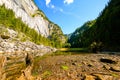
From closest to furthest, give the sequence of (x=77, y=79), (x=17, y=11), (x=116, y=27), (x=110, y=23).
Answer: (x=77, y=79)
(x=116, y=27)
(x=110, y=23)
(x=17, y=11)

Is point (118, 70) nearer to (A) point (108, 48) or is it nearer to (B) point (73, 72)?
(B) point (73, 72)

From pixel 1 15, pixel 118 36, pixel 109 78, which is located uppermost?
pixel 1 15

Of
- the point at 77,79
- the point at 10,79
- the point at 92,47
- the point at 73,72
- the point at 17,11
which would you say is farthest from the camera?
the point at 17,11

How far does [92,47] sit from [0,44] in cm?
3780

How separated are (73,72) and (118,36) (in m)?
62.3

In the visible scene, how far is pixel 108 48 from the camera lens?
257ft

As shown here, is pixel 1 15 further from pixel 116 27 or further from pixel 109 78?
pixel 109 78

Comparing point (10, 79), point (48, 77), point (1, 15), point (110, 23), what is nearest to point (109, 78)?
point (48, 77)

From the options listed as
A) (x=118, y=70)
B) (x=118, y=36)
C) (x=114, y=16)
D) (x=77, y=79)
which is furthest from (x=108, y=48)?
(x=77, y=79)

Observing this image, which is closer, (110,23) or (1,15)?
(110,23)

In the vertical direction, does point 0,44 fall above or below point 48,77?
above

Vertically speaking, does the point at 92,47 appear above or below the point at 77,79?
above

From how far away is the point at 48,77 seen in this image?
19641 mm

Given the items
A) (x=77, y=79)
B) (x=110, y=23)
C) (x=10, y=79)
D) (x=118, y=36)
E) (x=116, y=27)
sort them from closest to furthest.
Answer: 1. (x=10, y=79)
2. (x=77, y=79)
3. (x=118, y=36)
4. (x=116, y=27)
5. (x=110, y=23)
